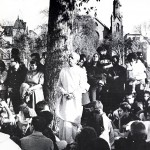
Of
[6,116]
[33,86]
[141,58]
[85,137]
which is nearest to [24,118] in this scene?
[6,116]

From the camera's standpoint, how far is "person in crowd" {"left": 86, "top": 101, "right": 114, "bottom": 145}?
539cm

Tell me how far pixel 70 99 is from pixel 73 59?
1.67ft

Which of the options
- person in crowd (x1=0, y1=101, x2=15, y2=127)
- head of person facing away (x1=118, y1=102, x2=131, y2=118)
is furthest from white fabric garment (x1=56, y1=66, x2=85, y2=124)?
person in crowd (x1=0, y1=101, x2=15, y2=127)

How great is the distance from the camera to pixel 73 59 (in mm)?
5570

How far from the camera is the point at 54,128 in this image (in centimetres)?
562

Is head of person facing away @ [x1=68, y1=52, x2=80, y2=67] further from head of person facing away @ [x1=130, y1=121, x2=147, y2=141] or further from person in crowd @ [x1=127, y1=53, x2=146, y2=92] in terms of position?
head of person facing away @ [x1=130, y1=121, x2=147, y2=141]

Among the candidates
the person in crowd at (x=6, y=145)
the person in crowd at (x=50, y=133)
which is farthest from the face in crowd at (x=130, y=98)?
the person in crowd at (x=6, y=145)

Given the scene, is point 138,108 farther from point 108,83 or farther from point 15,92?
point 15,92

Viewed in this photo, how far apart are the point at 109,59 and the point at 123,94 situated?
0.49 m

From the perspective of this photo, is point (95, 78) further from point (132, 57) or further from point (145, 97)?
point (145, 97)

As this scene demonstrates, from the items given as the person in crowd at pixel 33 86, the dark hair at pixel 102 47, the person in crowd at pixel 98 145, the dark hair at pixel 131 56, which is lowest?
the person in crowd at pixel 98 145

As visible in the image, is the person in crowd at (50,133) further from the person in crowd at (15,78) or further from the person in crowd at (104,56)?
the person in crowd at (104,56)

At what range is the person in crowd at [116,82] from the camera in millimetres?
5621

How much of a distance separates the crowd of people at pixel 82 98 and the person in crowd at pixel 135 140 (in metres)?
0.12
